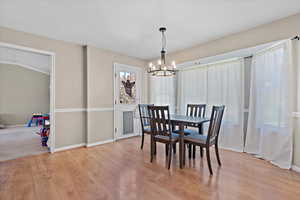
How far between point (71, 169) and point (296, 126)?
3.63 m

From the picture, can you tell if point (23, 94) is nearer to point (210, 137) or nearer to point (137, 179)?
point (137, 179)

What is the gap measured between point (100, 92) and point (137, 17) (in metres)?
2.17

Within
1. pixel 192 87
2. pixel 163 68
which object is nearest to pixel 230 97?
pixel 192 87

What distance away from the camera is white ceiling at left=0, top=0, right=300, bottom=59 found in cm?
213

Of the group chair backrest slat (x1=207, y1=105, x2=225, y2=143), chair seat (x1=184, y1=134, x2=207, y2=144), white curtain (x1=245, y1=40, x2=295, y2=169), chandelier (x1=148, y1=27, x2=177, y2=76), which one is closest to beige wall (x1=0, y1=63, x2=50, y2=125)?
chandelier (x1=148, y1=27, x2=177, y2=76)

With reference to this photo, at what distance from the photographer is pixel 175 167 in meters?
2.56

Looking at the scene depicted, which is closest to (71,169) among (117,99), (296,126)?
(117,99)

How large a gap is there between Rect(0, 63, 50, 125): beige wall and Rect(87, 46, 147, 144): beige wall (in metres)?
4.93

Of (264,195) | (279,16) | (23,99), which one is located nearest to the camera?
(264,195)

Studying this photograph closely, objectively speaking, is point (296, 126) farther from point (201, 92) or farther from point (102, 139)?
point (102, 139)

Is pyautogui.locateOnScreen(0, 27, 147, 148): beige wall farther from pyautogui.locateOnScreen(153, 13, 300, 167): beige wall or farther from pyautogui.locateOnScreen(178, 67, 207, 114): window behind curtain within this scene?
pyautogui.locateOnScreen(153, 13, 300, 167): beige wall

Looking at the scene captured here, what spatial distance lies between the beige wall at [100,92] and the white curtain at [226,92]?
223cm

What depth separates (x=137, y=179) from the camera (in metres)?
2.18

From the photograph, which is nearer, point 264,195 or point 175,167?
point 264,195
